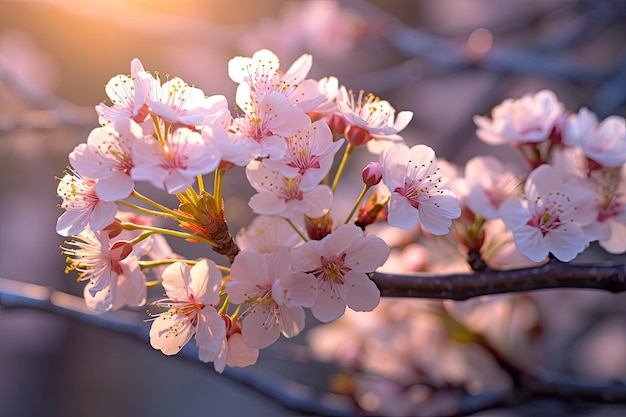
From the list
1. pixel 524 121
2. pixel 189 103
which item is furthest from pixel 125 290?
pixel 524 121

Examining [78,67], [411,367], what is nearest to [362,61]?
[78,67]

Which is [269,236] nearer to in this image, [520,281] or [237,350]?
[237,350]

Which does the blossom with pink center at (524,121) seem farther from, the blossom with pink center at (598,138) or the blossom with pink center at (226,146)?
the blossom with pink center at (226,146)

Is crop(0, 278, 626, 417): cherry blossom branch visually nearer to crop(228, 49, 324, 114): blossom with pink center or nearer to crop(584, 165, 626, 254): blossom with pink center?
crop(584, 165, 626, 254): blossom with pink center

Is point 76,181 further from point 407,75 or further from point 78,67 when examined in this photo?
point 78,67

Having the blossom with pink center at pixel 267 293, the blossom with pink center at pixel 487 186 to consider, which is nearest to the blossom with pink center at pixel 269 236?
the blossom with pink center at pixel 267 293
